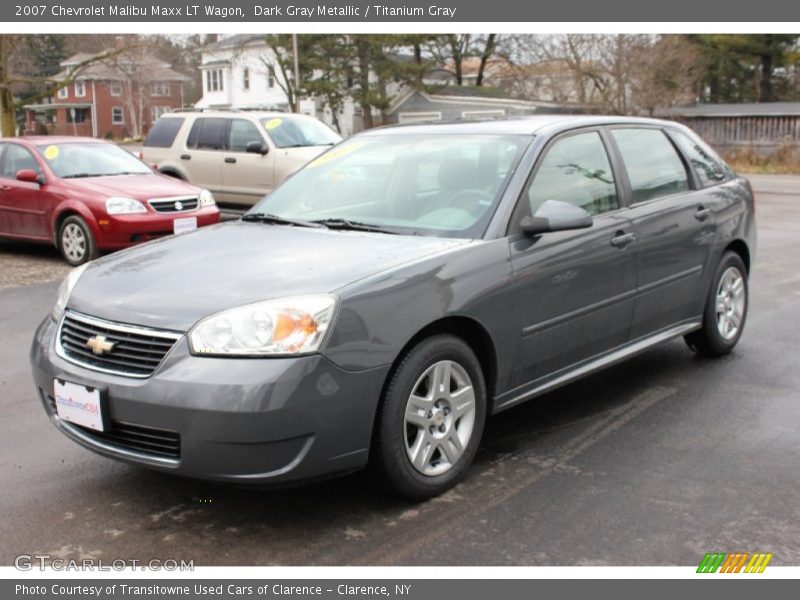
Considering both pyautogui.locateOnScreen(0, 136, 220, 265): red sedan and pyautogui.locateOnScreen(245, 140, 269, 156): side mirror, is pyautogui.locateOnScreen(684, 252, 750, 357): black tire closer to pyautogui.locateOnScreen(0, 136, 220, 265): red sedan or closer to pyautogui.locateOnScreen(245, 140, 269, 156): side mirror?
pyautogui.locateOnScreen(0, 136, 220, 265): red sedan

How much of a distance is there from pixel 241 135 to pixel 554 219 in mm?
11074

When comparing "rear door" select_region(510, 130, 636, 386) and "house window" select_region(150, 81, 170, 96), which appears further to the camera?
"house window" select_region(150, 81, 170, 96)

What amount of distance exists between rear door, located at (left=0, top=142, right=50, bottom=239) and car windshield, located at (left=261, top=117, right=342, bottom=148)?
4.01 m

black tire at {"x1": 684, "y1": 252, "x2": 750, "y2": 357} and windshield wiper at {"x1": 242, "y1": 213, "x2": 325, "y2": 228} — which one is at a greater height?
windshield wiper at {"x1": 242, "y1": 213, "x2": 325, "y2": 228}

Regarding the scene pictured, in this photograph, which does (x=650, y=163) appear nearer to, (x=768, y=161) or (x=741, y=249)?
(x=741, y=249)

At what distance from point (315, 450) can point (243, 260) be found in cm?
106

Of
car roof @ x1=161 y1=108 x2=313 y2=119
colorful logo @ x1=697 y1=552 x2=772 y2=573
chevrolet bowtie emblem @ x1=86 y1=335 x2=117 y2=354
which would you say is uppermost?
car roof @ x1=161 y1=108 x2=313 y2=119

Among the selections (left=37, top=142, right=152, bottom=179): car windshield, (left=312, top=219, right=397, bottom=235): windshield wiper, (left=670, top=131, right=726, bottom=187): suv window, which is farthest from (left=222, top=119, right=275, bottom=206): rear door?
(left=312, top=219, right=397, bottom=235): windshield wiper

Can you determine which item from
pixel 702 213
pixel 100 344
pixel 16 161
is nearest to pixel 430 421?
pixel 100 344

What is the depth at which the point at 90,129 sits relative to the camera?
82375 millimetres

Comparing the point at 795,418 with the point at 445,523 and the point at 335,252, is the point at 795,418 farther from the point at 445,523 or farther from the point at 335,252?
the point at 335,252

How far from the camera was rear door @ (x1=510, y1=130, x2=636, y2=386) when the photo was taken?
448cm

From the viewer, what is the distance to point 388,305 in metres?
3.77

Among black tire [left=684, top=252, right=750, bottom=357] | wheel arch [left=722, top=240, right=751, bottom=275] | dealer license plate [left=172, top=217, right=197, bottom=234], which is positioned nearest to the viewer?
black tire [left=684, top=252, right=750, bottom=357]
